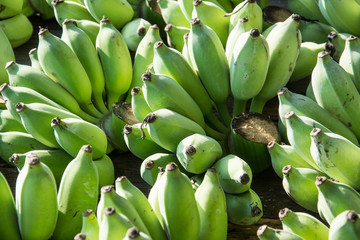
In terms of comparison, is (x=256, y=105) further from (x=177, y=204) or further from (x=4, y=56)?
(x=4, y=56)

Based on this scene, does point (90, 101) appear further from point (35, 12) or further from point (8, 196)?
point (35, 12)

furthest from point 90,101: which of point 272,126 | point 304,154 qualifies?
→ point 304,154

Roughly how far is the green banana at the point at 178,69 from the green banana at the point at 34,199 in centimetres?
47

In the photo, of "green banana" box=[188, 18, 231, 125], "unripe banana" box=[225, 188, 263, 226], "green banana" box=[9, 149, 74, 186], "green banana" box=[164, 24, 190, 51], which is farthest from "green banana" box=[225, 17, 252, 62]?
"green banana" box=[9, 149, 74, 186]

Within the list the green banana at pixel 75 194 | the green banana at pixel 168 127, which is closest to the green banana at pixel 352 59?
the green banana at pixel 168 127

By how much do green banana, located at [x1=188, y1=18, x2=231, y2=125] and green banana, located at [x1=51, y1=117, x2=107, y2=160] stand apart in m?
A: 0.31

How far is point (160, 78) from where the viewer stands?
1421mm

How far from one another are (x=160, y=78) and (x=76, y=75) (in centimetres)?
28

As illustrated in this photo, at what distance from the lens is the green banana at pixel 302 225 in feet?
3.67

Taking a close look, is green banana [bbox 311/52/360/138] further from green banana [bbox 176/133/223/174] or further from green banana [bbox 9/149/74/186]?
→ green banana [bbox 9/149/74/186]

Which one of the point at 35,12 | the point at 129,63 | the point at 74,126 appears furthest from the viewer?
the point at 35,12

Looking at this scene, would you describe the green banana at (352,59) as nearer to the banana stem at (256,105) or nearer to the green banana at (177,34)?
the banana stem at (256,105)

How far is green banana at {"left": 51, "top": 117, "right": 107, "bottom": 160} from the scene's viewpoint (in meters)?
1.39

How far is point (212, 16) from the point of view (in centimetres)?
171
